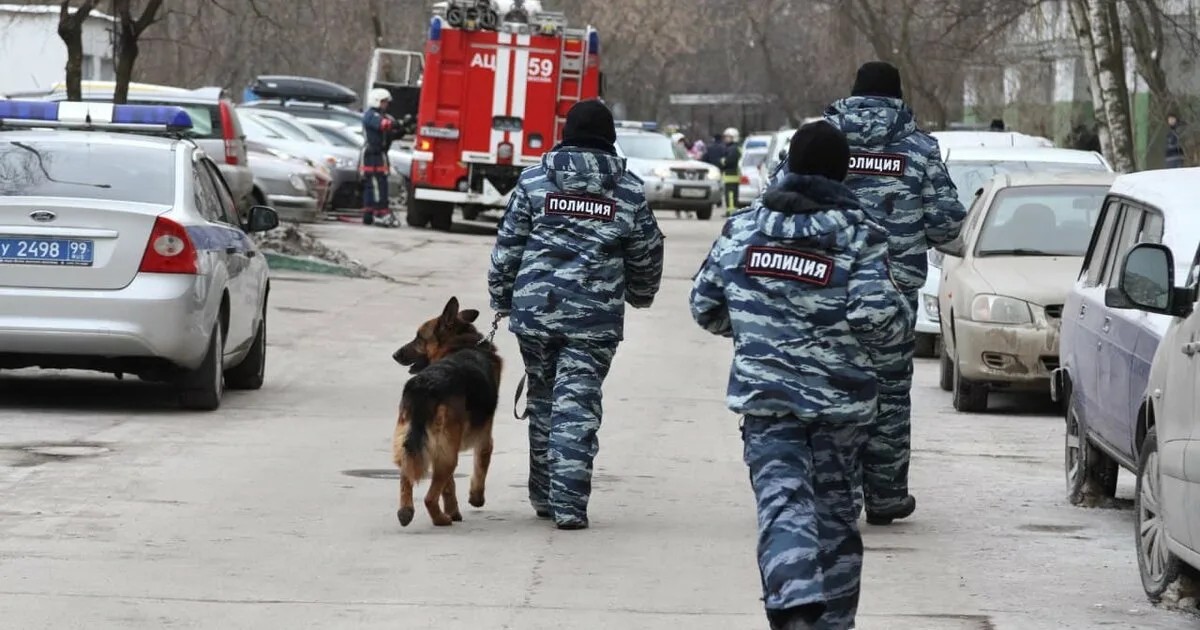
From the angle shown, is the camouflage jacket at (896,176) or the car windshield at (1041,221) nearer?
the camouflage jacket at (896,176)

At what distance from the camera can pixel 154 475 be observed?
989cm

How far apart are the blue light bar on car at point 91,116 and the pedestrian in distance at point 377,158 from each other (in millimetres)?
15891

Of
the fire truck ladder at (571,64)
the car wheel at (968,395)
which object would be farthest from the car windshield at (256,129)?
the car wheel at (968,395)

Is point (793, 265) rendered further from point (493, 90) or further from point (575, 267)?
point (493, 90)

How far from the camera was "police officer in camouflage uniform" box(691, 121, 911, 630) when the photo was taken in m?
6.20

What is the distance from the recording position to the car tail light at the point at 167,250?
11.6 metres

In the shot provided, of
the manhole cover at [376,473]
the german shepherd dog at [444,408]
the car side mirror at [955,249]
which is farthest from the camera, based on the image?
the car side mirror at [955,249]

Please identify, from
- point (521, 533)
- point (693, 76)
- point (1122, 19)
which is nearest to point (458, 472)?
point (521, 533)

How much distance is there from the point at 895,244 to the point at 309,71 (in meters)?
58.9

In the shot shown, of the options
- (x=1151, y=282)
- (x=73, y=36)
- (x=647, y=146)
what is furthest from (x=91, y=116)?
(x=647, y=146)

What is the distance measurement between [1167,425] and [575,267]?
2613 mm

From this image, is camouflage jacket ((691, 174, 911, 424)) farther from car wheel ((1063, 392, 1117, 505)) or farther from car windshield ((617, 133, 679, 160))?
car windshield ((617, 133, 679, 160))

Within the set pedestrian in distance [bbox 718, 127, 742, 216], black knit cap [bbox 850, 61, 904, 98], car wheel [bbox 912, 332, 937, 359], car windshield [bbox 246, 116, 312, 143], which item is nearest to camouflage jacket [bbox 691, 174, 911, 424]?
black knit cap [bbox 850, 61, 904, 98]

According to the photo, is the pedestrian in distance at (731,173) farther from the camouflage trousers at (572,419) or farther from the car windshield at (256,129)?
the camouflage trousers at (572,419)
